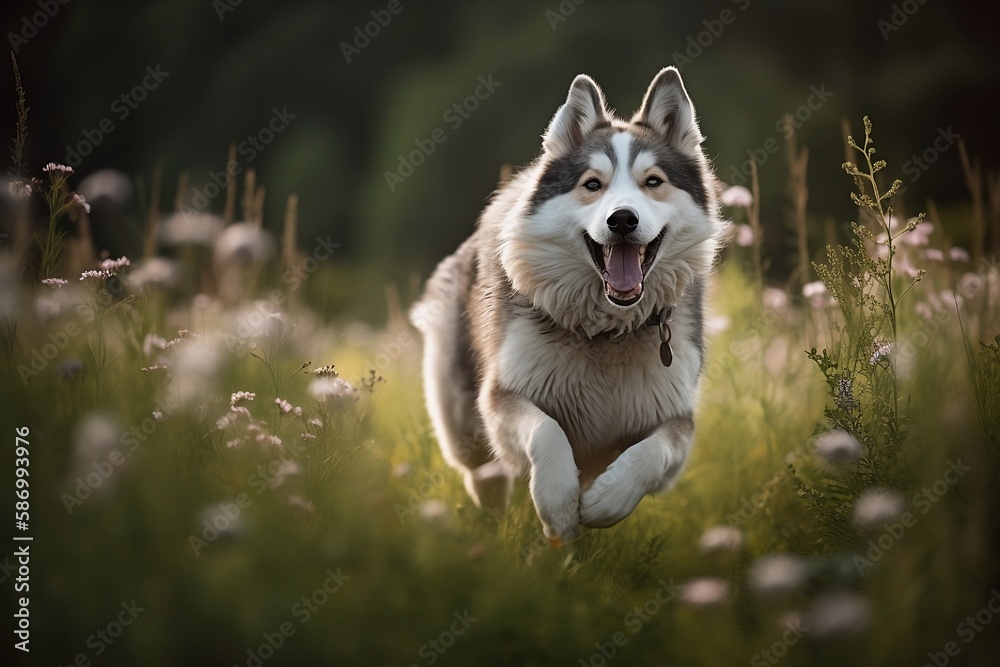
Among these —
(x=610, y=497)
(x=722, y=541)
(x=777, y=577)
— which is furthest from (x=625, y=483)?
(x=777, y=577)

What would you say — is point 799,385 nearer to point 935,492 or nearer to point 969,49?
point 935,492

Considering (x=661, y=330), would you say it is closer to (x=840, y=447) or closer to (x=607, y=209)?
(x=607, y=209)

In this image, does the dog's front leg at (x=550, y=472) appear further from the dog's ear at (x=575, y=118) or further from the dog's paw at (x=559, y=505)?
the dog's ear at (x=575, y=118)

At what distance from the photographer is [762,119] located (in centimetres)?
820

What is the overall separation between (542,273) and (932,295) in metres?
2.04

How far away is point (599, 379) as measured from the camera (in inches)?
141

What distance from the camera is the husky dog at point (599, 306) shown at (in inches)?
127

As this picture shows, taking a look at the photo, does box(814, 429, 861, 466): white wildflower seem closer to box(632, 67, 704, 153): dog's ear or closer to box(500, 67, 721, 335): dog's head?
box(500, 67, 721, 335): dog's head

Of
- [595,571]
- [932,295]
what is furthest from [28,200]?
[932,295]

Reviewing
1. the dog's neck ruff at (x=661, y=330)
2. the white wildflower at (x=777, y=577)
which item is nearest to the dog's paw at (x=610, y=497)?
the white wildflower at (x=777, y=577)

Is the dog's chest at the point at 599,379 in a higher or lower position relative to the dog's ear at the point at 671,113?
lower

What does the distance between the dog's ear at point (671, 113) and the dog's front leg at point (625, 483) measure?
1.34 metres

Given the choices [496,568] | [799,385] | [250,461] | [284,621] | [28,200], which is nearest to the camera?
[284,621]

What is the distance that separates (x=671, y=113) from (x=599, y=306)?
930 millimetres
